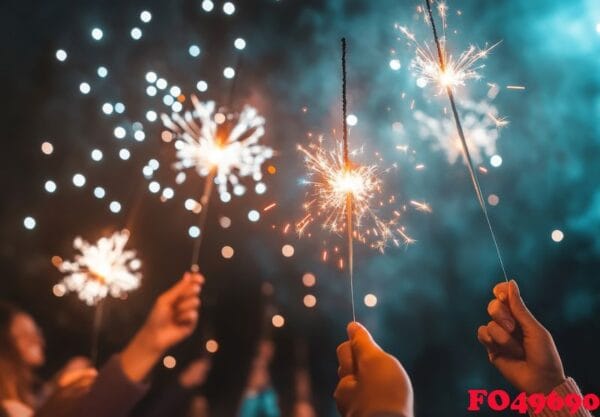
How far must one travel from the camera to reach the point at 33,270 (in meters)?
6.77

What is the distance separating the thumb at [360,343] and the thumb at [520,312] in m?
1.05

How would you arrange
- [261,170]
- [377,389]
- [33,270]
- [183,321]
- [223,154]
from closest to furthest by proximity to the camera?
[377,389]
[183,321]
[223,154]
[33,270]
[261,170]

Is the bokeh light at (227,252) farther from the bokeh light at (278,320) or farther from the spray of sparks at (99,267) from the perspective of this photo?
the bokeh light at (278,320)

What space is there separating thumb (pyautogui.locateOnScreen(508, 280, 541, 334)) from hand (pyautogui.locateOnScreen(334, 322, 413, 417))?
1.08 m

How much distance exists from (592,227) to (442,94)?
3.90 m

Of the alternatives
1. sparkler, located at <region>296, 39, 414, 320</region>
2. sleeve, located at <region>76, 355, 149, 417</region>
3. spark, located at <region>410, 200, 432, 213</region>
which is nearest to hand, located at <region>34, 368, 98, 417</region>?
sleeve, located at <region>76, 355, 149, 417</region>

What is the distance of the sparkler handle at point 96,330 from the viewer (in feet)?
24.7

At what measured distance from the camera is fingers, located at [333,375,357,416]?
1833mm

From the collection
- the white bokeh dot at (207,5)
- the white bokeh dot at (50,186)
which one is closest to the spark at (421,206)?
the white bokeh dot at (207,5)

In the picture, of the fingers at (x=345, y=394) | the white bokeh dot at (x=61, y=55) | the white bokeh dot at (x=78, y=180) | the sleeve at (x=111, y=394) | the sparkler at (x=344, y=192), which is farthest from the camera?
the white bokeh dot at (x=78, y=180)

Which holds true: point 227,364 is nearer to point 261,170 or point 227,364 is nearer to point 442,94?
point 261,170

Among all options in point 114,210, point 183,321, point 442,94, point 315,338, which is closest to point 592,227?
point 442,94

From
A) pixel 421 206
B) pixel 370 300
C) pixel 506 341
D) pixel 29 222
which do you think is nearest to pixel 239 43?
pixel 421 206

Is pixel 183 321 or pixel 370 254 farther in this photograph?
pixel 370 254
